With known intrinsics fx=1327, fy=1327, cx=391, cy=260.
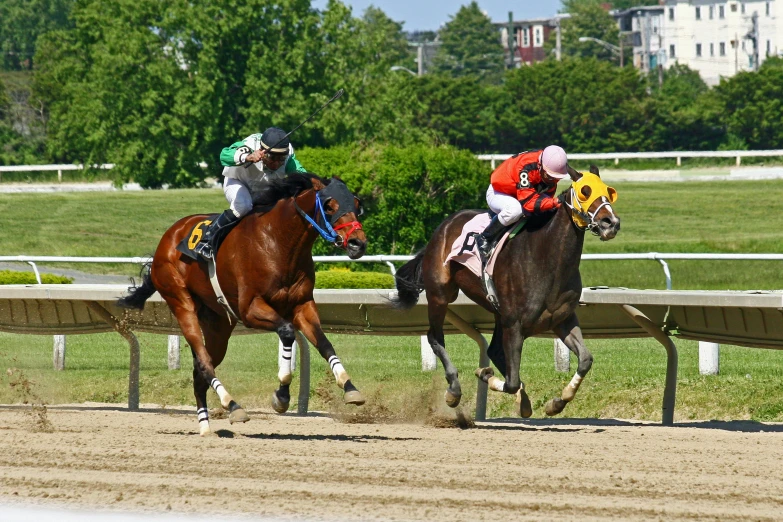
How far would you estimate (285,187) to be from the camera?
734 centimetres

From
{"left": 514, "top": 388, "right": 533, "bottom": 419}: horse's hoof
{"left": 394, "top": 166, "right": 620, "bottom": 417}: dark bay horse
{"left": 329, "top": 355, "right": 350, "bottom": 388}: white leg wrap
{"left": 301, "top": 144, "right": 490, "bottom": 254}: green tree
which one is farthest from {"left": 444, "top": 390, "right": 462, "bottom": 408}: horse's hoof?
{"left": 301, "top": 144, "right": 490, "bottom": 254}: green tree

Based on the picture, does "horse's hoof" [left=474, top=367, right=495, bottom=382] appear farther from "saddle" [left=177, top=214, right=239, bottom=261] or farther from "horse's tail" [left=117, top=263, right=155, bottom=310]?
"horse's tail" [left=117, top=263, right=155, bottom=310]

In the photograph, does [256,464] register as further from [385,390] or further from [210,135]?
[210,135]

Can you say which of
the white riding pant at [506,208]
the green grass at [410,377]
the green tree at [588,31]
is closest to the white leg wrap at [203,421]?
the green grass at [410,377]

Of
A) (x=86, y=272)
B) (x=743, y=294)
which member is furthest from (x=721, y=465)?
(x=86, y=272)

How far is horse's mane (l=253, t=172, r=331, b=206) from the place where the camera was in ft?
23.8

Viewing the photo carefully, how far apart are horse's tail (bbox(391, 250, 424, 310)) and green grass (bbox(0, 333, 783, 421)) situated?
2.12 ft

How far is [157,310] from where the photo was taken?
982cm

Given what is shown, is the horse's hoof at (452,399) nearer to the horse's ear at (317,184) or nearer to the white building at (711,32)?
the horse's ear at (317,184)

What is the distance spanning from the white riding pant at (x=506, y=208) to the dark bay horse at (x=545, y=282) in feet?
0.32

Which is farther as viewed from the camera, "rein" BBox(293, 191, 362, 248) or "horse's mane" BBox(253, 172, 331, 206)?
"horse's mane" BBox(253, 172, 331, 206)

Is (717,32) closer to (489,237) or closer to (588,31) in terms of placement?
(588,31)

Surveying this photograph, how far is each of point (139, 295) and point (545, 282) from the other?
2.74m

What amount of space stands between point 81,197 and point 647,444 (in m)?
28.4
